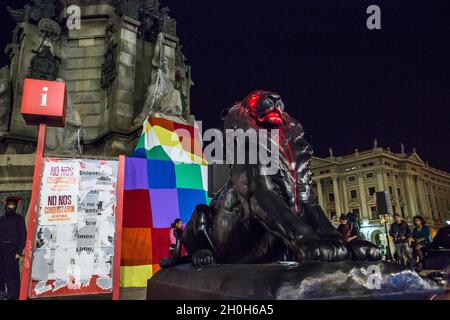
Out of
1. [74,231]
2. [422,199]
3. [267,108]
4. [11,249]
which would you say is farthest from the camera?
[422,199]

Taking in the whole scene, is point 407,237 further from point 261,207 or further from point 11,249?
point 11,249

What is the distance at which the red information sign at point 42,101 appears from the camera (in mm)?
4312

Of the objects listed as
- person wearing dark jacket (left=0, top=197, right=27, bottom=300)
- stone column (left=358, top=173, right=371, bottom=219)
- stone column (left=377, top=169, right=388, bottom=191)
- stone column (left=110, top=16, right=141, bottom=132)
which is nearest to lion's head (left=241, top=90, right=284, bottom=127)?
person wearing dark jacket (left=0, top=197, right=27, bottom=300)

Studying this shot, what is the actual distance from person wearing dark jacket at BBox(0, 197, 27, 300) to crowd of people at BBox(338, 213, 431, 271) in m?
6.56

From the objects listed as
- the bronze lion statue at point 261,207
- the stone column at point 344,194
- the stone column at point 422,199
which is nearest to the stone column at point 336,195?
the stone column at point 344,194

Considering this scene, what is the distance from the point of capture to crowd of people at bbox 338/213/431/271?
24.9 ft

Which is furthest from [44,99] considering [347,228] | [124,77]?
[347,228]

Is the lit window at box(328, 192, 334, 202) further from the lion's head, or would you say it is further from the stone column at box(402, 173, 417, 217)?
the lion's head

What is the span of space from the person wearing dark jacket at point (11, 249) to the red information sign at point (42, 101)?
6.37 feet

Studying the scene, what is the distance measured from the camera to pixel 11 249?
5.23m

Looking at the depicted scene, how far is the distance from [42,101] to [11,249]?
8.59 ft

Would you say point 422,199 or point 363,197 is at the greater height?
point 363,197

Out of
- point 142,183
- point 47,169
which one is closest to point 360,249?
point 47,169

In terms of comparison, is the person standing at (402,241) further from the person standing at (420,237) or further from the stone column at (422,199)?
the stone column at (422,199)
